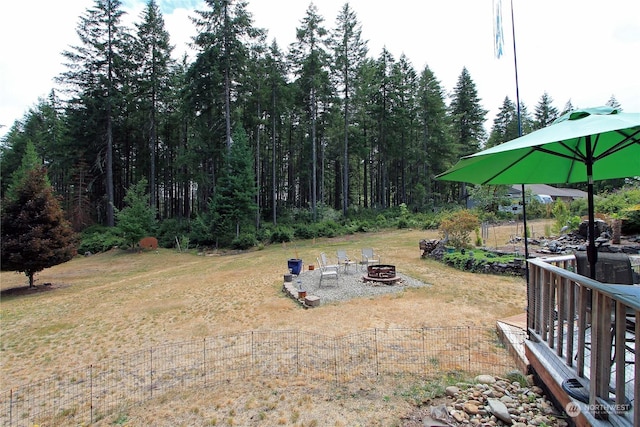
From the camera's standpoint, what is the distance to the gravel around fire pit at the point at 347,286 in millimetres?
7480

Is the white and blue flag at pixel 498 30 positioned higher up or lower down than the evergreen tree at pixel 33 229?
higher up

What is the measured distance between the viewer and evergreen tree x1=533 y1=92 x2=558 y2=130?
40281 mm

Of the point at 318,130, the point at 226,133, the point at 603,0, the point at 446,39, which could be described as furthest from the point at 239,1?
the point at 603,0

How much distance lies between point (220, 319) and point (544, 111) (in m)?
49.5

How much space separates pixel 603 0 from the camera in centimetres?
320

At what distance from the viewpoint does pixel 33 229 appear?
32.4 feet

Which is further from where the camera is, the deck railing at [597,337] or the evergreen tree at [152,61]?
the evergreen tree at [152,61]

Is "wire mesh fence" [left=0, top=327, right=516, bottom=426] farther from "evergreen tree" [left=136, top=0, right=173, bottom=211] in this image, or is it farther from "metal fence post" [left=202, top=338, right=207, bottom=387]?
"evergreen tree" [left=136, top=0, right=173, bottom=211]

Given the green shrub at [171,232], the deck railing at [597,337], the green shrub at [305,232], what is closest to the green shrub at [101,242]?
the green shrub at [171,232]

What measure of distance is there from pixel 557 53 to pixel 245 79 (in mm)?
19694

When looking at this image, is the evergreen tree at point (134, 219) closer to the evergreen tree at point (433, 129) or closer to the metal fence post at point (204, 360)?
the metal fence post at point (204, 360)

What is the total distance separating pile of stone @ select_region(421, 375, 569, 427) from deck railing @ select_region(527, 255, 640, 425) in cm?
40

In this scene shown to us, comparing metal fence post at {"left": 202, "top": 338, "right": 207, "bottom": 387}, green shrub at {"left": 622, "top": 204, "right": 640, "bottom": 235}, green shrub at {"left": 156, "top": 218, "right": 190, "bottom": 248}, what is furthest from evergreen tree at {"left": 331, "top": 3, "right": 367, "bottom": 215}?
metal fence post at {"left": 202, "top": 338, "right": 207, "bottom": 387}

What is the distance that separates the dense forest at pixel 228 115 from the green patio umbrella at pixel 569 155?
13.2m
